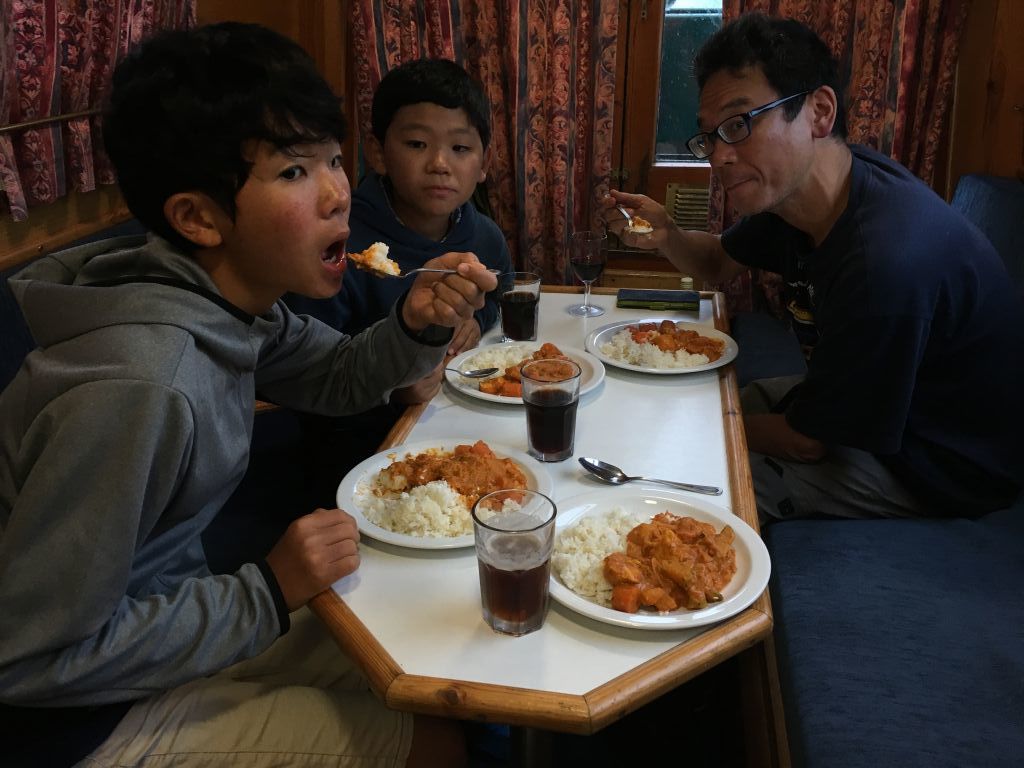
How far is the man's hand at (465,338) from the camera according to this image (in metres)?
1.93

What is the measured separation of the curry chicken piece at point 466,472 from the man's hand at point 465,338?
59 cm

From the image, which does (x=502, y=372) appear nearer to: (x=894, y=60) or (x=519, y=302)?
(x=519, y=302)

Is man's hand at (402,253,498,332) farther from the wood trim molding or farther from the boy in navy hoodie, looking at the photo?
the wood trim molding

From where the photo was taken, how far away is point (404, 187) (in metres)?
2.23

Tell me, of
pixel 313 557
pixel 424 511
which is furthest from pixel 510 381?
pixel 313 557

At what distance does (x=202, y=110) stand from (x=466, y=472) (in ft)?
2.19

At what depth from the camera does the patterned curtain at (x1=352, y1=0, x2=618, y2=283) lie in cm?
322

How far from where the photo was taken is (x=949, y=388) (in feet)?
5.82

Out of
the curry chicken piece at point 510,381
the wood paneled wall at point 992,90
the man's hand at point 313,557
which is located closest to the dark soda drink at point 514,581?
the man's hand at point 313,557

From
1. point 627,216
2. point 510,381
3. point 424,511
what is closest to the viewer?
point 424,511

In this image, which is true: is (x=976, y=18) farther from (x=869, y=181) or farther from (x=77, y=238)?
(x=77, y=238)

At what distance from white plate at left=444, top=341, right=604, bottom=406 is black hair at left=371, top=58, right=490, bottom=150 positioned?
0.69m

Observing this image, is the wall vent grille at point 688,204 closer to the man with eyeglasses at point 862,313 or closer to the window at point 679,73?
the window at point 679,73

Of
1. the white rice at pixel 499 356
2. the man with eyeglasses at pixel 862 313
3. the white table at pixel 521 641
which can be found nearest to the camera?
the white table at pixel 521 641
